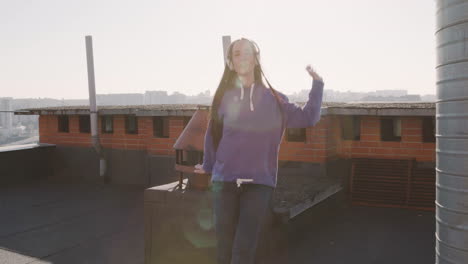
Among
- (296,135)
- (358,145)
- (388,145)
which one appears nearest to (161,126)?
(296,135)

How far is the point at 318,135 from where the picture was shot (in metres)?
8.30

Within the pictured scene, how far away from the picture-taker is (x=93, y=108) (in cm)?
1171

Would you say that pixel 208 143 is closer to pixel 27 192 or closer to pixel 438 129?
pixel 438 129

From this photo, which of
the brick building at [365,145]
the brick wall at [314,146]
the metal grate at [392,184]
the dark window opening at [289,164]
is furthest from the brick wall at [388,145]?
the dark window opening at [289,164]

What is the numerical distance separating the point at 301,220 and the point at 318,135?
9.43ft

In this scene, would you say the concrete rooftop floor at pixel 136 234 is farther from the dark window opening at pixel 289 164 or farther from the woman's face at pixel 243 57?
the woman's face at pixel 243 57

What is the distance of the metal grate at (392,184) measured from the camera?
7.93m

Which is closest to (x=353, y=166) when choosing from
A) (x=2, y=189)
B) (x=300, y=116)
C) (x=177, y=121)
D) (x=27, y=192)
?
(x=177, y=121)

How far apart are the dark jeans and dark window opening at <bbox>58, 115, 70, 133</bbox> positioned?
39.2ft

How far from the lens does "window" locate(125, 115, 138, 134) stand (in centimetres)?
1187

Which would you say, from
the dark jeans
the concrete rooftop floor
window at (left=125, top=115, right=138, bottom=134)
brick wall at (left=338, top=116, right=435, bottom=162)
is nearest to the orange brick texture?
brick wall at (left=338, top=116, right=435, bottom=162)

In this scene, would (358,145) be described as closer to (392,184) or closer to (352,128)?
(352,128)

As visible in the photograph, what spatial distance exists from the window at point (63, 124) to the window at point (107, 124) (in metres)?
1.60

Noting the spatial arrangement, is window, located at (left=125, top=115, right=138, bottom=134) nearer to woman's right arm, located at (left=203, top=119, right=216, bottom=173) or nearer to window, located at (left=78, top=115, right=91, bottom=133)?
window, located at (left=78, top=115, right=91, bottom=133)
